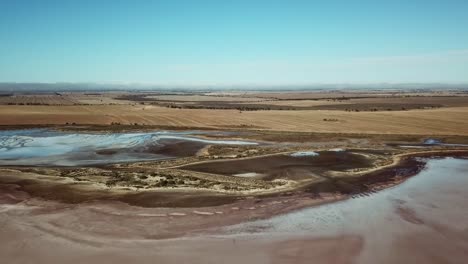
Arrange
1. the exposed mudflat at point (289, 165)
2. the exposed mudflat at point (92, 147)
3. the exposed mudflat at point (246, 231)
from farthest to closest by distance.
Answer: the exposed mudflat at point (92, 147), the exposed mudflat at point (289, 165), the exposed mudflat at point (246, 231)

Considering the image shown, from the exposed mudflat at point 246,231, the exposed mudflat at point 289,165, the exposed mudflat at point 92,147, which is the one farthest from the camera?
the exposed mudflat at point 92,147

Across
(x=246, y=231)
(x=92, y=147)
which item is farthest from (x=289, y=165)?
(x=92, y=147)

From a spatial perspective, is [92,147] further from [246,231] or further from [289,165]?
[246,231]

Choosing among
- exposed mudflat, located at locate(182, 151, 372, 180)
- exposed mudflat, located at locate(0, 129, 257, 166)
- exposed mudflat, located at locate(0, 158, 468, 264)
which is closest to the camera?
exposed mudflat, located at locate(0, 158, 468, 264)

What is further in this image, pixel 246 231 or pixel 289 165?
pixel 289 165

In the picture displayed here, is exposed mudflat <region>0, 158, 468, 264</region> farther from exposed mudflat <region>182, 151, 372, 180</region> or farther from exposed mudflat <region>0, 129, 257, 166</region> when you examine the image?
exposed mudflat <region>0, 129, 257, 166</region>

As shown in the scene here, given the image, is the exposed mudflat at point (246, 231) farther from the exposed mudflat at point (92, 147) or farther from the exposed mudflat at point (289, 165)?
the exposed mudflat at point (92, 147)

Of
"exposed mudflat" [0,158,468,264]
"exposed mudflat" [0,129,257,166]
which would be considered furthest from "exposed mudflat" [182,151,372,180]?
"exposed mudflat" [0,129,257,166]

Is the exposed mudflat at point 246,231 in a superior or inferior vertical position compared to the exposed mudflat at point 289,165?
inferior

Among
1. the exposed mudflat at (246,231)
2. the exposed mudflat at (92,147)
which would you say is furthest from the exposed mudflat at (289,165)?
the exposed mudflat at (92,147)

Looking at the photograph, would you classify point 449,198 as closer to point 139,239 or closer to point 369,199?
point 369,199

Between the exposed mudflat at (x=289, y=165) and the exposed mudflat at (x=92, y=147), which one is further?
the exposed mudflat at (x=92, y=147)
